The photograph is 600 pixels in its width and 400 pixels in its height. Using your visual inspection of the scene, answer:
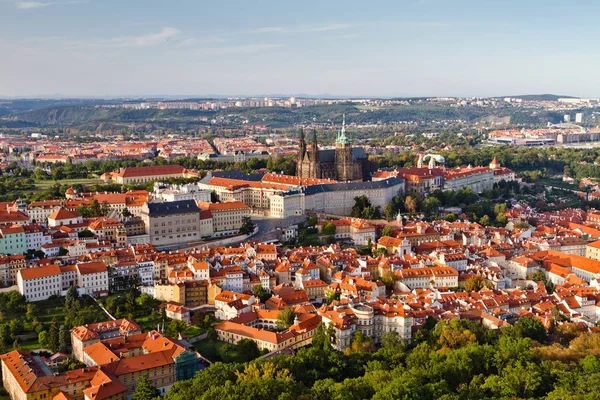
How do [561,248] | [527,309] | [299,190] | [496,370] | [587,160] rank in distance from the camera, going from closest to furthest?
1. [496,370]
2. [527,309]
3. [561,248]
4. [299,190]
5. [587,160]

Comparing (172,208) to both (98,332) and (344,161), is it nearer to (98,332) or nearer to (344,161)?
(98,332)

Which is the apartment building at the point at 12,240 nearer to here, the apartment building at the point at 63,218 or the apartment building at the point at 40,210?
the apartment building at the point at 63,218

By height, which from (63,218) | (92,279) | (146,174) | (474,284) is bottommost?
(474,284)

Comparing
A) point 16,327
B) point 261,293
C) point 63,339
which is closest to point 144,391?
point 63,339

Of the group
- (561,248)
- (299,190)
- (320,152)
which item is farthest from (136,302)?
(320,152)

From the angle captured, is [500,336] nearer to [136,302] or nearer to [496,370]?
[496,370]

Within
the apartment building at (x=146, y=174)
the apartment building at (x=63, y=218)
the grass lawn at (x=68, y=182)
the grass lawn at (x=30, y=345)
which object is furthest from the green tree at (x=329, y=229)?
the grass lawn at (x=68, y=182)
